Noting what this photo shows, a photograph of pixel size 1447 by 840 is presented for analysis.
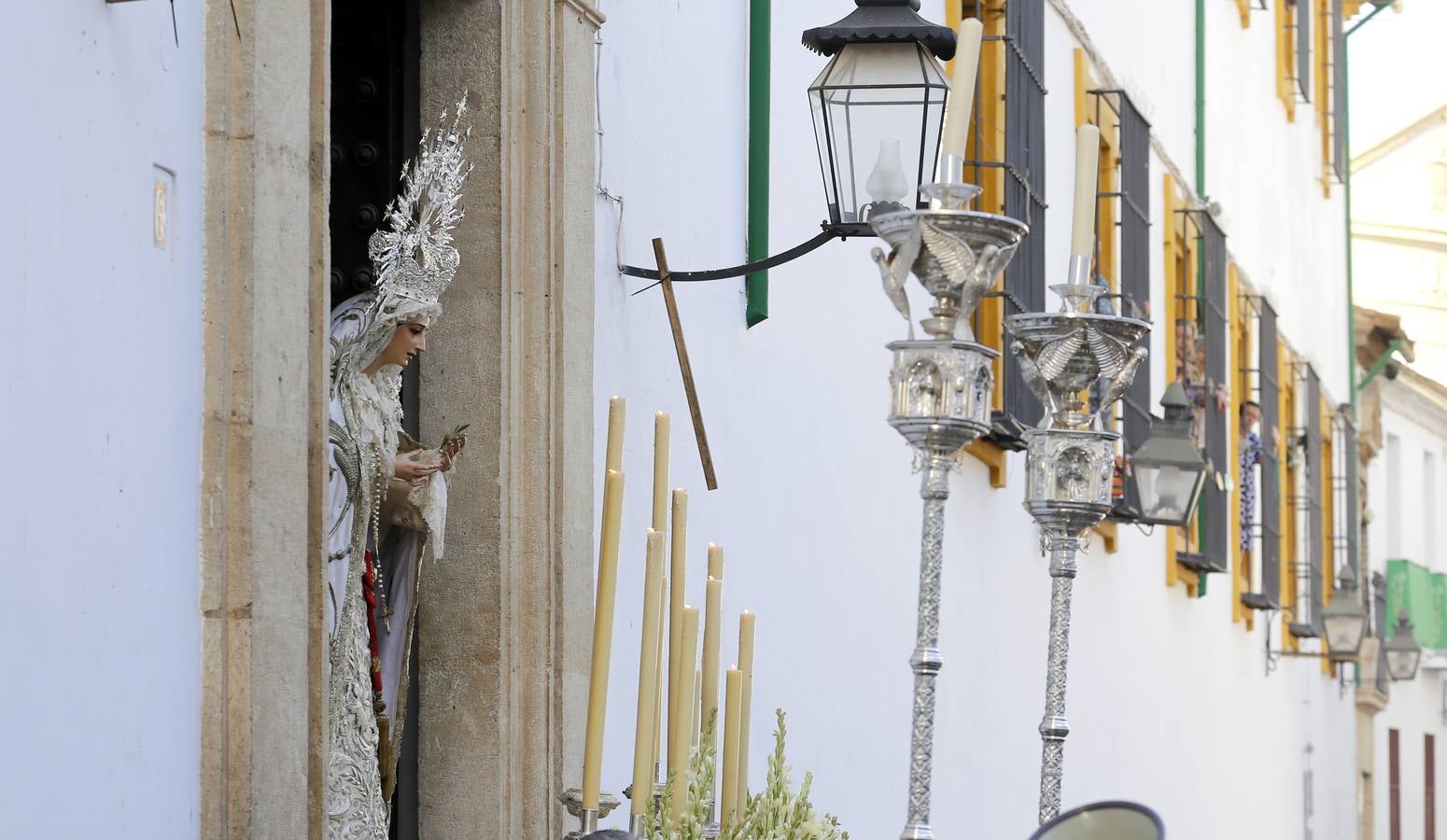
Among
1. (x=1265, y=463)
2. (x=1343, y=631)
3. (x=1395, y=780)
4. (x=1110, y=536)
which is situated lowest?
(x=1395, y=780)

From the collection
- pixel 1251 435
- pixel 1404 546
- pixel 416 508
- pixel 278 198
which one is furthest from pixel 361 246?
pixel 1404 546

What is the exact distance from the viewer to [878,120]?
5.32 metres

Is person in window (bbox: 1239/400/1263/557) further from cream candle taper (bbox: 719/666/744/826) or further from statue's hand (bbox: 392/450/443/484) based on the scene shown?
cream candle taper (bbox: 719/666/744/826)

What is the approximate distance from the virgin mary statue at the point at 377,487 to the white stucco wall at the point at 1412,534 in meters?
24.9

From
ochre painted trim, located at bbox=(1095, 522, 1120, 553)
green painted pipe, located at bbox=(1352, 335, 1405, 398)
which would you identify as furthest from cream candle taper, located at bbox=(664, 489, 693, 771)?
green painted pipe, located at bbox=(1352, 335, 1405, 398)

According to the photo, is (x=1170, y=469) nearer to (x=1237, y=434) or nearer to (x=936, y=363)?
(x=1237, y=434)

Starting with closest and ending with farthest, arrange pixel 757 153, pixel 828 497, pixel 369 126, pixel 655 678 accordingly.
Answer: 1. pixel 655 678
2. pixel 369 126
3. pixel 757 153
4. pixel 828 497

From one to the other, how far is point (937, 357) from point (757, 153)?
9.55 ft

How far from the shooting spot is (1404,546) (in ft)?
104

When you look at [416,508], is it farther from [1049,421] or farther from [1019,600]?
[1019,600]

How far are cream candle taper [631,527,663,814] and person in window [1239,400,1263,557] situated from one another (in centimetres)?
1237

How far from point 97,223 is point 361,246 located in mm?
1750

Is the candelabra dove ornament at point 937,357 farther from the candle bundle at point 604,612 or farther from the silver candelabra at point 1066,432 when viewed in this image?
the silver candelabra at point 1066,432

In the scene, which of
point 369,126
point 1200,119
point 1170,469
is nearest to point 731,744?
point 369,126
